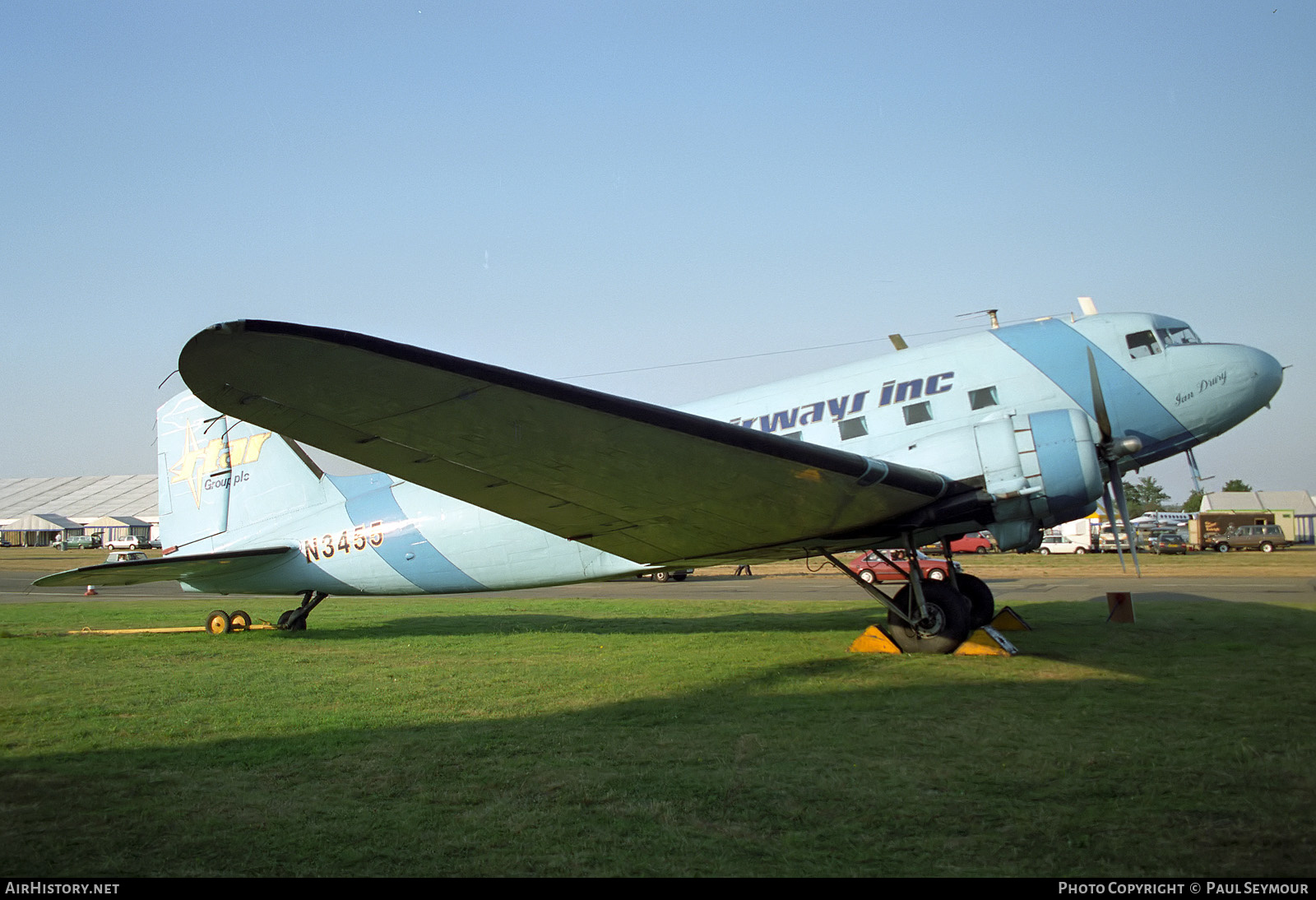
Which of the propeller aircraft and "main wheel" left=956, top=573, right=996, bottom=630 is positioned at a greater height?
the propeller aircraft

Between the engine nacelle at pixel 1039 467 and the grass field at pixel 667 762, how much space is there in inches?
63.4

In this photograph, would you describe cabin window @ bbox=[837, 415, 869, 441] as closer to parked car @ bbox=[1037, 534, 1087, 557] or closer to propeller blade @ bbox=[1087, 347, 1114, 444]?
propeller blade @ bbox=[1087, 347, 1114, 444]

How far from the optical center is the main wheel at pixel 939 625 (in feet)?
32.3

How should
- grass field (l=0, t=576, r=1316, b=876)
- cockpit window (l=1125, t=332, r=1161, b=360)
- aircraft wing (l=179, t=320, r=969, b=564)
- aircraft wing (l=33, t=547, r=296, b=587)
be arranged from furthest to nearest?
aircraft wing (l=33, t=547, r=296, b=587)
cockpit window (l=1125, t=332, r=1161, b=360)
aircraft wing (l=179, t=320, r=969, b=564)
grass field (l=0, t=576, r=1316, b=876)

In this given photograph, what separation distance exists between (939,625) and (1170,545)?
43012mm

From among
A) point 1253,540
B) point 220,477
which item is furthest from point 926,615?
point 1253,540

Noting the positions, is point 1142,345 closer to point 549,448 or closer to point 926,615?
point 926,615

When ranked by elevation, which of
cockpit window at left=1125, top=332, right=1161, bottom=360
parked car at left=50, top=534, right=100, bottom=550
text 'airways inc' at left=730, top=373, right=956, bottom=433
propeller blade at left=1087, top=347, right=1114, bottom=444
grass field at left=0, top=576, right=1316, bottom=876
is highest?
parked car at left=50, top=534, right=100, bottom=550

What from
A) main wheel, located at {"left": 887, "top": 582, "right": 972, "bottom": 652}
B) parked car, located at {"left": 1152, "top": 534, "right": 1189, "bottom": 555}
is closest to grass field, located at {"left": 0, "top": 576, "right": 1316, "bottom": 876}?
main wheel, located at {"left": 887, "top": 582, "right": 972, "bottom": 652}

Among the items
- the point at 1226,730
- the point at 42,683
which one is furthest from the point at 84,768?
the point at 1226,730

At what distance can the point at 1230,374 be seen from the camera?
10062 millimetres

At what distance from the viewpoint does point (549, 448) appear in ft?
21.9

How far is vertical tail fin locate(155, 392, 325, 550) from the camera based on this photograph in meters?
13.0

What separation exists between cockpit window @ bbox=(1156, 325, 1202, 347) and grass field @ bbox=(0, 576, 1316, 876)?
360 centimetres
